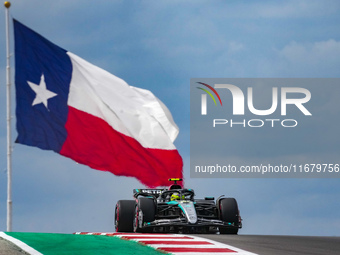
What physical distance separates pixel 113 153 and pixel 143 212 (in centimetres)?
228

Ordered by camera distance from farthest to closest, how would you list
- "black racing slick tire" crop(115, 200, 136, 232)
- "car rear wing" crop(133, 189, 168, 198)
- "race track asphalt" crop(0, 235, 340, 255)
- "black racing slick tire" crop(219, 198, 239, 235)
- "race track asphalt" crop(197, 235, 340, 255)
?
1. "car rear wing" crop(133, 189, 168, 198)
2. "black racing slick tire" crop(115, 200, 136, 232)
3. "black racing slick tire" crop(219, 198, 239, 235)
4. "race track asphalt" crop(197, 235, 340, 255)
5. "race track asphalt" crop(0, 235, 340, 255)

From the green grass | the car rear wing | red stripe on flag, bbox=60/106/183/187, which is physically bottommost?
the green grass

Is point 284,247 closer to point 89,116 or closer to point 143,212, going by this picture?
point 143,212

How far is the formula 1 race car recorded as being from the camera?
72.4 feet

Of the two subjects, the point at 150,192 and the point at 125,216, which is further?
the point at 150,192

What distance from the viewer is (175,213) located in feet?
75.7

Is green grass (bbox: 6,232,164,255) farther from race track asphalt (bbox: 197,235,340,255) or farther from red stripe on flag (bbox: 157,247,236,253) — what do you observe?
race track asphalt (bbox: 197,235,340,255)

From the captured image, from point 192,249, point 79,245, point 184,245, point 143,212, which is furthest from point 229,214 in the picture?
point 79,245

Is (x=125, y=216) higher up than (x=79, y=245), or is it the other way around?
(x=79, y=245)

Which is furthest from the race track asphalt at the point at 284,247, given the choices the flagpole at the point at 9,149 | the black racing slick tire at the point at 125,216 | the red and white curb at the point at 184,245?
the black racing slick tire at the point at 125,216

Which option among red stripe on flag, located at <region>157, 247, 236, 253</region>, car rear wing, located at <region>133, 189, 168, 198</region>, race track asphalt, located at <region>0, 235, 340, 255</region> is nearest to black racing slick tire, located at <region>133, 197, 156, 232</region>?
car rear wing, located at <region>133, 189, 168, 198</region>

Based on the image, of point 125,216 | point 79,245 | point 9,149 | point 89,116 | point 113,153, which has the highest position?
point 89,116

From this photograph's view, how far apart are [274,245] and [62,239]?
14.9ft

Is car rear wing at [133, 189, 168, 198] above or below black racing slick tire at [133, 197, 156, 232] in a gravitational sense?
above
